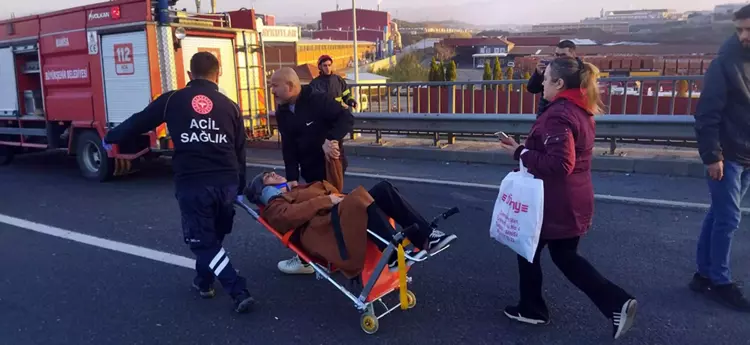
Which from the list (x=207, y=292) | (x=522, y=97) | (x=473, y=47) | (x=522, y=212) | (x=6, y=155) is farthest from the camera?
(x=473, y=47)

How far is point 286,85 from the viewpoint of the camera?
4.44 m

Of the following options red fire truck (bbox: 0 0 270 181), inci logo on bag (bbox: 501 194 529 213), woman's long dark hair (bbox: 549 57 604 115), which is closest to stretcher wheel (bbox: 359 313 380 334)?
inci logo on bag (bbox: 501 194 529 213)

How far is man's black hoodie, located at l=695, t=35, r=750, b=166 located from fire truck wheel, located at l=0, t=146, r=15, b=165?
1146 centimetres

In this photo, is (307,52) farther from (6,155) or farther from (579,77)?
(579,77)

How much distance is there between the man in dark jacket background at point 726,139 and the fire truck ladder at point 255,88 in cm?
743

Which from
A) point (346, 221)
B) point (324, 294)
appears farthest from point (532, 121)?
point (346, 221)

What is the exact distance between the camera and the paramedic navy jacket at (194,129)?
12.8 feet

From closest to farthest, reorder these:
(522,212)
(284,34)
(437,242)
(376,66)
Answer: (522,212) → (437,242) → (284,34) → (376,66)

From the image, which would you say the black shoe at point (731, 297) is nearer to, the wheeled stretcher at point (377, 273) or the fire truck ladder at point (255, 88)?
the wheeled stretcher at point (377, 273)

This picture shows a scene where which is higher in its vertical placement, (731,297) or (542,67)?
(542,67)

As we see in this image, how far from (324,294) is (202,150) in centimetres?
136

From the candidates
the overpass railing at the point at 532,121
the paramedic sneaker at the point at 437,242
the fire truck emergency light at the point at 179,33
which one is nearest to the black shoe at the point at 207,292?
the paramedic sneaker at the point at 437,242

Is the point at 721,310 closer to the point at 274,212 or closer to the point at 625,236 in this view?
the point at 625,236

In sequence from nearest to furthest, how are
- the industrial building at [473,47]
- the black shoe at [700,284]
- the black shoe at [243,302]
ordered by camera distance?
the black shoe at [243,302], the black shoe at [700,284], the industrial building at [473,47]
